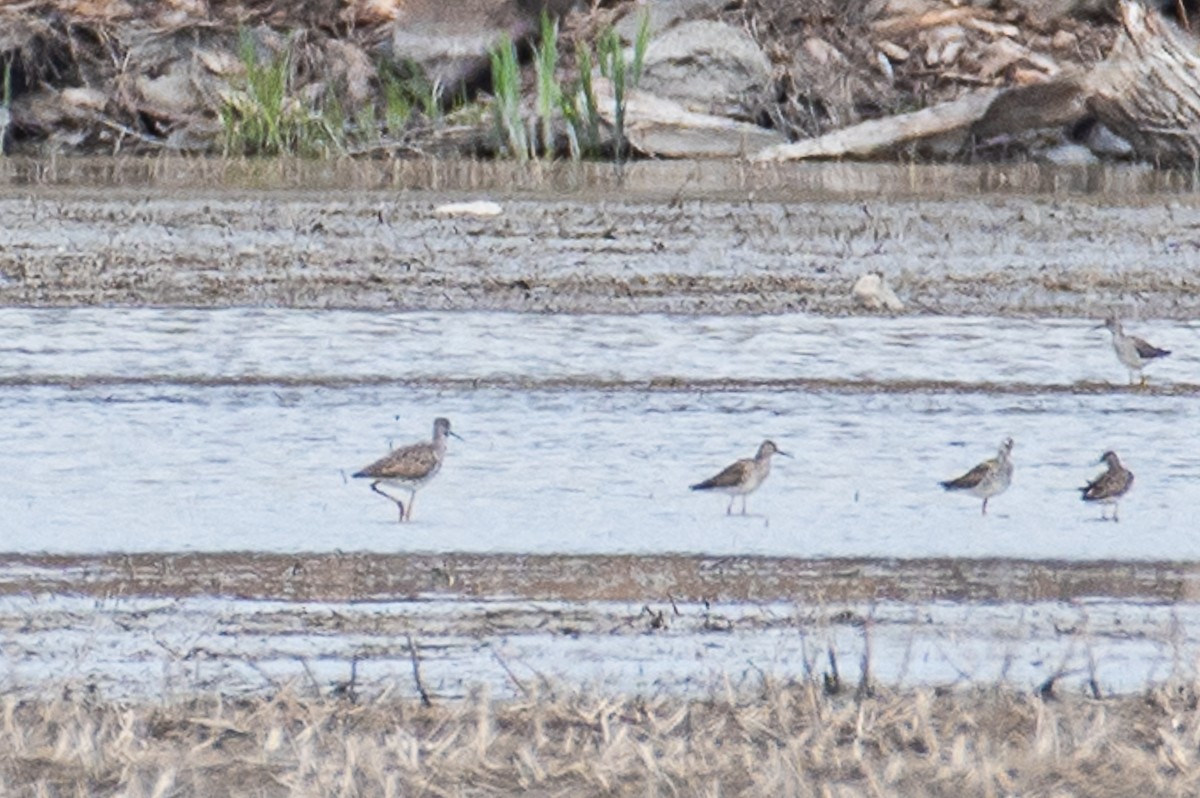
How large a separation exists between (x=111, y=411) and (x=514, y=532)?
1.63 meters

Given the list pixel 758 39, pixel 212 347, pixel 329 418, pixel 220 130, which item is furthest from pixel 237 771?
pixel 758 39

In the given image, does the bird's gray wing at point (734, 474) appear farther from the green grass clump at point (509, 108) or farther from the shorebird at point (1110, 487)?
the green grass clump at point (509, 108)

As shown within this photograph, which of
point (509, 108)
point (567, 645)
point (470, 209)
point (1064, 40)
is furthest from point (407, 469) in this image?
point (1064, 40)

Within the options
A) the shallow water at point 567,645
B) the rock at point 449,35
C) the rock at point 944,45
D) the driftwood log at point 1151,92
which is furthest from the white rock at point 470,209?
the shallow water at point 567,645

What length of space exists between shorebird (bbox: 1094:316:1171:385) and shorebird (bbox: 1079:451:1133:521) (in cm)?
140

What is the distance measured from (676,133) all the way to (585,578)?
17.0 ft

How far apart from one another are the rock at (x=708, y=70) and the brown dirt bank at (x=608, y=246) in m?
1.05

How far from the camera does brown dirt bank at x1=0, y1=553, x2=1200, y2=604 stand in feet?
14.2

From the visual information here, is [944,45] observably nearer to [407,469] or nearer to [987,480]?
[987,480]

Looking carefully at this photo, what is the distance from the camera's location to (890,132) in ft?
30.9

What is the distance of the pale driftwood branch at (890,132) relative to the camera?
9289 millimetres

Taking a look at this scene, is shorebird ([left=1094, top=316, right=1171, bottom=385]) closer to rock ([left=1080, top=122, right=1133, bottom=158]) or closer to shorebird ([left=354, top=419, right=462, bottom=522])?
shorebird ([left=354, top=419, right=462, bottom=522])

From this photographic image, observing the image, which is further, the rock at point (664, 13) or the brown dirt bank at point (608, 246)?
the rock at point (664, 13)

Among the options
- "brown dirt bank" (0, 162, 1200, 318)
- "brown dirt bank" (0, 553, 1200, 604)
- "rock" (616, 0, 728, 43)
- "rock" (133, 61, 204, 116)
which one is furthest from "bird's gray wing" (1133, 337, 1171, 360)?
"rock" (133, 61, 204, 116)
